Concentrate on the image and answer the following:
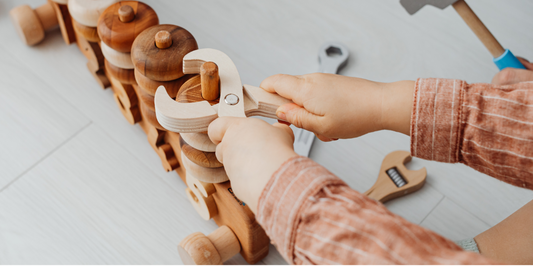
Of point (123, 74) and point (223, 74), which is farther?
point (123, 74)

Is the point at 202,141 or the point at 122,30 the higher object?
the point at 122,30

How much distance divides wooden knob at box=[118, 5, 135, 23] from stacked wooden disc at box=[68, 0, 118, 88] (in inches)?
2.3

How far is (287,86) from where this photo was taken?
1.38 feet

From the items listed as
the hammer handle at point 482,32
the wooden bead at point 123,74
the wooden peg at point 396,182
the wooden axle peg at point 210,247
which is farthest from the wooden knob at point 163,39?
the hammer handle at point 482,32

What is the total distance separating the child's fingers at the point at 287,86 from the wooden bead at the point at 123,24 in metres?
0.18

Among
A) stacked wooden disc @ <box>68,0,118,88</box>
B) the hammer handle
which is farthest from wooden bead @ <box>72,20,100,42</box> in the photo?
the hammer handle

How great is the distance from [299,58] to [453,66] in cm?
28

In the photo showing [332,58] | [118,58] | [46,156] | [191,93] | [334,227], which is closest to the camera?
[334,227]

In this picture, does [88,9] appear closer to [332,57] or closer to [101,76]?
[101,76]

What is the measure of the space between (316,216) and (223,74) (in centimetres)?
18

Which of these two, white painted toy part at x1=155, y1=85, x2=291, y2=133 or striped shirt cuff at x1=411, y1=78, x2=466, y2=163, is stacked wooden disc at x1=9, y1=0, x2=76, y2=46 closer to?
white painted toy part at x1=155, y1=85, x2=291, y2=133

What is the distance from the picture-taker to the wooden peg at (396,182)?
59cm

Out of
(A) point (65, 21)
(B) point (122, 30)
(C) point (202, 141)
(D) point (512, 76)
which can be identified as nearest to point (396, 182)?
(D) point (512, 76)

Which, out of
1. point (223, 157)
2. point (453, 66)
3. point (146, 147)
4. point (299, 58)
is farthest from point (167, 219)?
point (453, 66)
